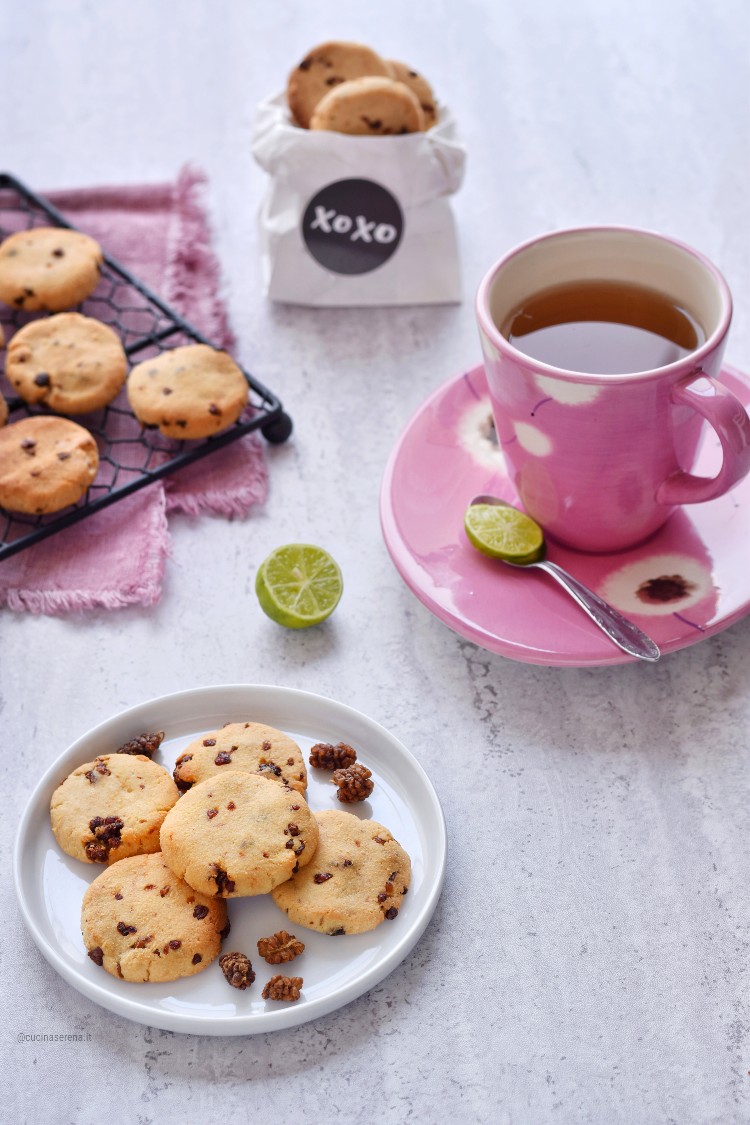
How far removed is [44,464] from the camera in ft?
3.97

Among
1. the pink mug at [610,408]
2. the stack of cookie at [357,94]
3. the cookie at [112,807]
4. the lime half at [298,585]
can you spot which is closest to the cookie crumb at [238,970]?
the cookie at [112,807]

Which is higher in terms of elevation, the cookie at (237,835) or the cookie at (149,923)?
the cookie at (237,835)

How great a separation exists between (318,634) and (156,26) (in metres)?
1.42

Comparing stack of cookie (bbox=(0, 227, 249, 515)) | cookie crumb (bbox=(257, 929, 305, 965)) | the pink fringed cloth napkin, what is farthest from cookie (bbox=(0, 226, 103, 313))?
cookie crumb (bbox=(257, 929, 305, 965))

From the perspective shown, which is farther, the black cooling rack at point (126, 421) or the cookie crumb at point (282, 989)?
the black cooling rack at point (126, 421)

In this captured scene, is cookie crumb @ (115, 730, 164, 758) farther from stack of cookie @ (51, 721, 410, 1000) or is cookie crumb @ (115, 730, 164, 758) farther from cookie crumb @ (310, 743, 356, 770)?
cookie crumb @ (310, 743, 356, 770)

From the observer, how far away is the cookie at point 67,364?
130 centimetres

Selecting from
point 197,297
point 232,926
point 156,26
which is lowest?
point 232,926

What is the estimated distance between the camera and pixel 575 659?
1.00 m

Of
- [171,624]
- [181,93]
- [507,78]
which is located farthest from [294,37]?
[171,624]

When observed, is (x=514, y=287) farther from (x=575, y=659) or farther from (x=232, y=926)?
(x=232, y=926)

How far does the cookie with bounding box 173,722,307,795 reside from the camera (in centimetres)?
96

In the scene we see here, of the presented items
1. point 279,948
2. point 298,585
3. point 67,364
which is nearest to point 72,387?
point 67,364

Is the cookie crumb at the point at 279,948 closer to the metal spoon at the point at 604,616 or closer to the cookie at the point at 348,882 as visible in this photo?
the cookie at the point at 348,882
